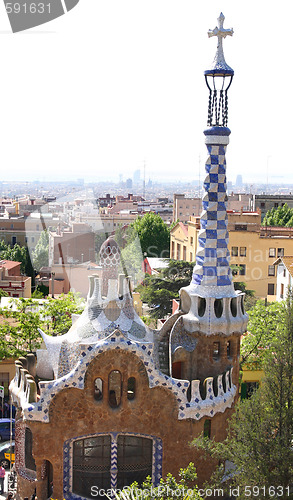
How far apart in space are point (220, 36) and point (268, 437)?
11387mm

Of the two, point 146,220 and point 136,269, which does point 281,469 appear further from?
point 146,220

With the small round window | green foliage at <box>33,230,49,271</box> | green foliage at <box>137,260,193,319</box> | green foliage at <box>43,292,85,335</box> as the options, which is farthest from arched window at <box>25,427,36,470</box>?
green foliage at <box>33,230,49,271</box>

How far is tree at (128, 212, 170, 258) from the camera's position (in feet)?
236

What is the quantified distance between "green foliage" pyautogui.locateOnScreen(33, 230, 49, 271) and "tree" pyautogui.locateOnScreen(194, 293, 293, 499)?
4980 cm

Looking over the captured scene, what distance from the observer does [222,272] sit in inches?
776

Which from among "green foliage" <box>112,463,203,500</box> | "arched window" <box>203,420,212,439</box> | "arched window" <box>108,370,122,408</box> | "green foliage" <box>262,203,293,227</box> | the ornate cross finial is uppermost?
the ornate cross finial

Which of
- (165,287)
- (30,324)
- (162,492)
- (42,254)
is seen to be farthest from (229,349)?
(42,254)

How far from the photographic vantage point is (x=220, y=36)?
20109 mm

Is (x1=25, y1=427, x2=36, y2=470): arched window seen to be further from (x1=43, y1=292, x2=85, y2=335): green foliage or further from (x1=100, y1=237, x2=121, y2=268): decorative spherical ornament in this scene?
(x1=43, y1=292, x2=85, y2=335): green foliage

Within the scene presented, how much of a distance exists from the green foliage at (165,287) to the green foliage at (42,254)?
76.9ft

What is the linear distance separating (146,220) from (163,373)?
178 feet

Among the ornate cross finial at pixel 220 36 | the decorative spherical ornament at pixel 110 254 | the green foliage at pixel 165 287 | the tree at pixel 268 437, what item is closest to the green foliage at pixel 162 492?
the tree at pixel 268 437

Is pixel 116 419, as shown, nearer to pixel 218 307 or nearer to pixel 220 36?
pixel 218 307

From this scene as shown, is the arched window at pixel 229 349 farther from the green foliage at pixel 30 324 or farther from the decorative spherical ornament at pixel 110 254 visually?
the green foliage at pixel 30 324
